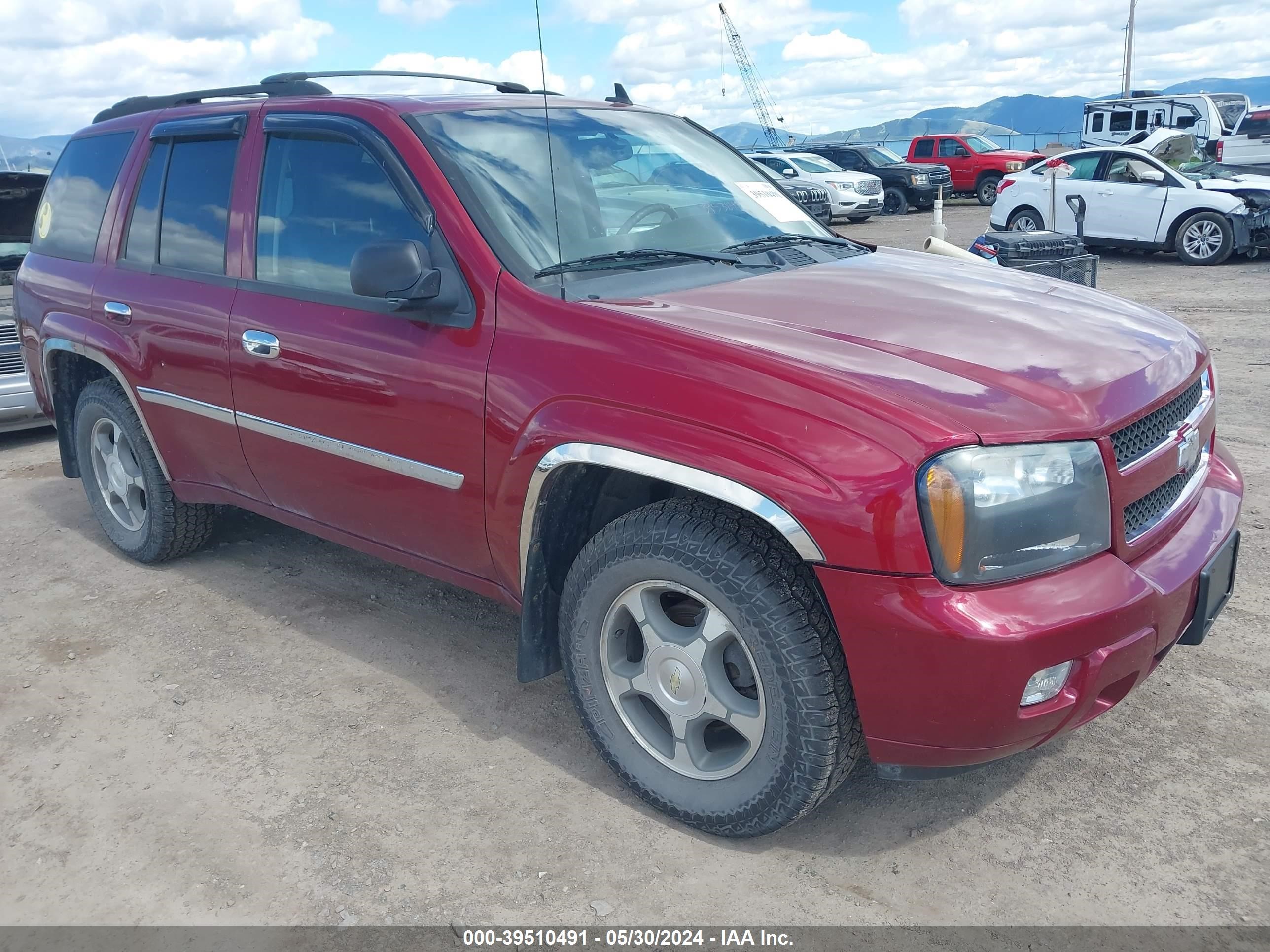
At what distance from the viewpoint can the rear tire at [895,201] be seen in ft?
77.2

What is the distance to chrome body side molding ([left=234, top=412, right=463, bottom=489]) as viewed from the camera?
307 centimetres

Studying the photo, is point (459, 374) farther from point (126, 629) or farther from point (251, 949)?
point (126, 629)

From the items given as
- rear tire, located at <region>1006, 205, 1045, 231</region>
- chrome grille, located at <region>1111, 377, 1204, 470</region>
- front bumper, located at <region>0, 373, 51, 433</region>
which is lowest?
rear tire, located at <region>1006, 205, 1045, 231</region>

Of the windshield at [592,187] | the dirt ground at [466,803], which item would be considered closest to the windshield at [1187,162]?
the dirt ground at [466,803]

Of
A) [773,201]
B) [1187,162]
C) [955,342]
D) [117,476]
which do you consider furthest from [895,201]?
[955,342]

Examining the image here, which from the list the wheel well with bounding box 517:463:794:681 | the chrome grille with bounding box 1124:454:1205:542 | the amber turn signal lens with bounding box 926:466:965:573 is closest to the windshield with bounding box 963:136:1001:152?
the chrome grille with bounding box 1124:454:1205:542

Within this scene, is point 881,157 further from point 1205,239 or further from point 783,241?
point 783,241

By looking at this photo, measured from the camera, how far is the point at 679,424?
2.45 meters

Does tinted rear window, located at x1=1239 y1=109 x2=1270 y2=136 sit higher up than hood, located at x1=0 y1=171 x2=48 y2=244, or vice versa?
hood, located at x1=0 y1=171 x2=48 y2=244

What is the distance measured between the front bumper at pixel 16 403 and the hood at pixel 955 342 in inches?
215

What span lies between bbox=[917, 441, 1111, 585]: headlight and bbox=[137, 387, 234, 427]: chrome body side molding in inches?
103

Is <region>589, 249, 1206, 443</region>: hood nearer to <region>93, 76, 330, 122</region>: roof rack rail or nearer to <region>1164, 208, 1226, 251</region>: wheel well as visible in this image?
<region>93, 76, 330, 122</region>: roof rack rail

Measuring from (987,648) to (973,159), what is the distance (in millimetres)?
24330

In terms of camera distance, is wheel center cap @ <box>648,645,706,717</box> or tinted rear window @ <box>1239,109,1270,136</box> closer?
wheel center cap @ <box>648,645,706,717</box>
